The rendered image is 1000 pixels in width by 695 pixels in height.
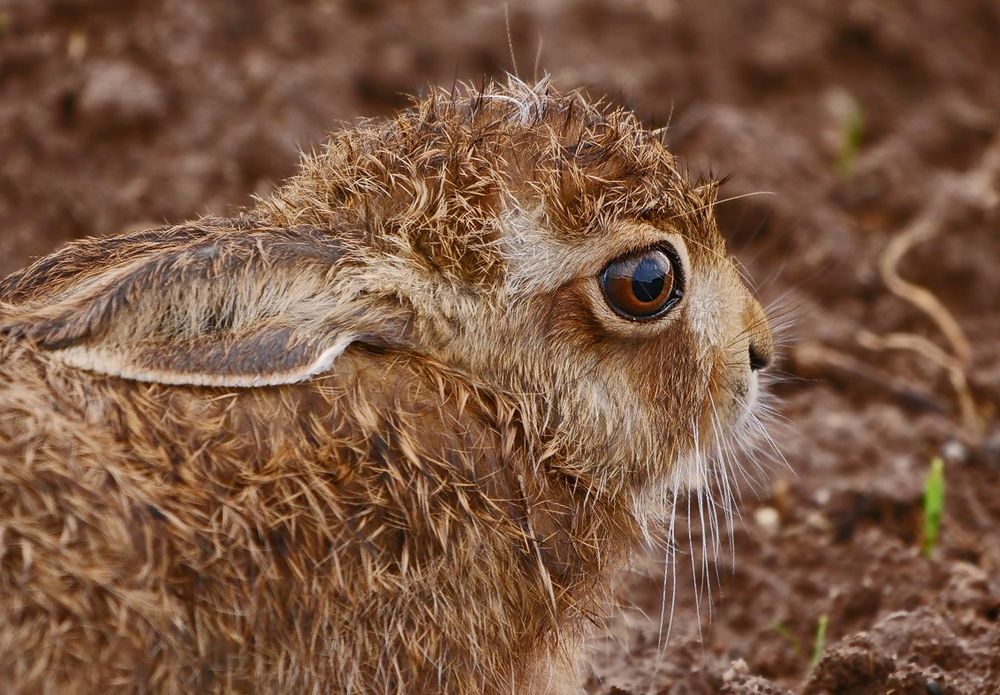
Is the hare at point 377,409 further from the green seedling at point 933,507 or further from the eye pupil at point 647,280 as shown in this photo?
the green seedling at point 933,507

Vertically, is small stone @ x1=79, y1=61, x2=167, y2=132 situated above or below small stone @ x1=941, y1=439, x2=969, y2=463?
above

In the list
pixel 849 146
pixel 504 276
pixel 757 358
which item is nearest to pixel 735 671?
pixel 757 358

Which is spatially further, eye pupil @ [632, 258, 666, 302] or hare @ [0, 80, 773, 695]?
eye pupil @ [632, 258, 666, 302]

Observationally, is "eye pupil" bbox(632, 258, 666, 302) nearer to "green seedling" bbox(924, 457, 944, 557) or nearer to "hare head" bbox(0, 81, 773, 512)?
"hare head" bbox(0, 81, 773, 512)

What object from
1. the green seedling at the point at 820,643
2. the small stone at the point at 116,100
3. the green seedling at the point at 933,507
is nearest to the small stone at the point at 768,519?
the green seedling at the point at 933,507

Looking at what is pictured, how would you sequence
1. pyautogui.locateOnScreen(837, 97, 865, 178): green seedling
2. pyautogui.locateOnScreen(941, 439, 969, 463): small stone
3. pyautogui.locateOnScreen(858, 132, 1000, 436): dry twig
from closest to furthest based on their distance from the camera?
pyautogui.locateOnScreen(941, 439, 969, 463): small stone → pyautogui.locateOnScreen(858, 132, 1000, 436): dry twig → pyautogui.locateOnScreen(837, 97, 865, 178): green seedling

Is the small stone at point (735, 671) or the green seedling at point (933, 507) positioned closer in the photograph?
the small stone at point (735, 671)

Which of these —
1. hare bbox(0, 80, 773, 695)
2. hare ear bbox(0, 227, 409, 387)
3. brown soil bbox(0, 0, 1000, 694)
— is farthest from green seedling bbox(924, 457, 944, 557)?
hare ear bbox(0, 227, 409, 387)

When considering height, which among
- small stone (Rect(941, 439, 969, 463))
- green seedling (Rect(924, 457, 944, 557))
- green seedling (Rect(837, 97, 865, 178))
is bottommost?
green seedling (Rect(924, 457, 944, 557))
